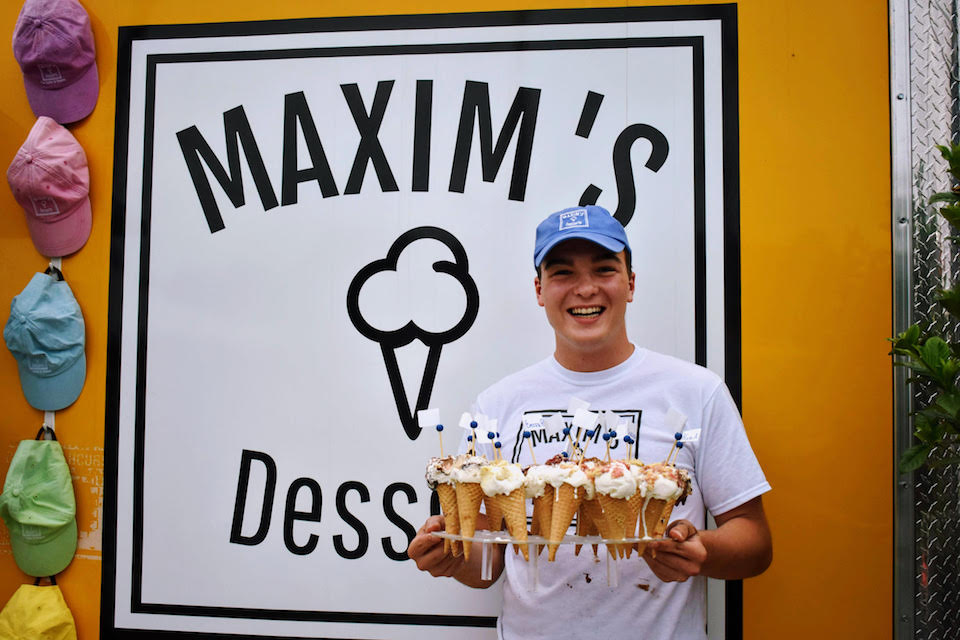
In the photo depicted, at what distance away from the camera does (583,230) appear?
87.0 inches

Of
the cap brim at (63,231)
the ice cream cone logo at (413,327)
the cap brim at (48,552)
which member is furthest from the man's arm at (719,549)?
the cap brim at (63,231)

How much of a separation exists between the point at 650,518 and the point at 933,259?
4.92 feet

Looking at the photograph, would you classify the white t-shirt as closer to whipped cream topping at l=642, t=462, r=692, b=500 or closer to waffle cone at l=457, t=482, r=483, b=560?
whipped cream topping at l=642, t=462, r=692, b=500

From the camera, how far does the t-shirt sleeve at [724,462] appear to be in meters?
2.08

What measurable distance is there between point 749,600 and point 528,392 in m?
1.11

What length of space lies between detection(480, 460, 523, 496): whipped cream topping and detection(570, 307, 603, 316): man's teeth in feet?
1.85

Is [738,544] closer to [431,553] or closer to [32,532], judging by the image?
[431,553]

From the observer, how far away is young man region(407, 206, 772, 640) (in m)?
2.07

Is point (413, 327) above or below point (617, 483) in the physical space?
above

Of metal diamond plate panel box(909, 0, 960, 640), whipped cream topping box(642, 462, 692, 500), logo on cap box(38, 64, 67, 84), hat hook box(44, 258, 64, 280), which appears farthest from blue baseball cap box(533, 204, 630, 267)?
logo on cap box(38, 64, 67, 84)

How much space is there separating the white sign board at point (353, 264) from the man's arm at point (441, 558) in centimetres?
48

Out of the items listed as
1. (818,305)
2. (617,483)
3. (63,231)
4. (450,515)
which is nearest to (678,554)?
(617,483)

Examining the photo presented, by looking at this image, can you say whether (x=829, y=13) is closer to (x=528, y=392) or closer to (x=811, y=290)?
(x=811, y=290)

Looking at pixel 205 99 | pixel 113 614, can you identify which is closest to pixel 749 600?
pixel 113 614
